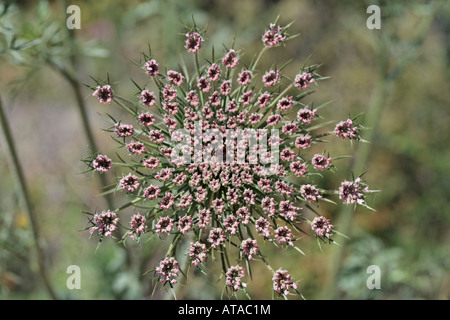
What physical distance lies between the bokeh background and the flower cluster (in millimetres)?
687

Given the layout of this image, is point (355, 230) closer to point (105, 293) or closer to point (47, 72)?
point (105, 293)

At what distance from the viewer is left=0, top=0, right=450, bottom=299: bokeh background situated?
19.2 ft

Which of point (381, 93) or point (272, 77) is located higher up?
point (381, 93)

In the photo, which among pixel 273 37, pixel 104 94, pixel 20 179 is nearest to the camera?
pixel 104 94

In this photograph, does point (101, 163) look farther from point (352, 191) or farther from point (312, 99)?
point (312, 99)

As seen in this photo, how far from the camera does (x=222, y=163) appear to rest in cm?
390

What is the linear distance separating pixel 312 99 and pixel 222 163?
7.10 metres

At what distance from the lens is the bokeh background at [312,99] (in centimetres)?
585

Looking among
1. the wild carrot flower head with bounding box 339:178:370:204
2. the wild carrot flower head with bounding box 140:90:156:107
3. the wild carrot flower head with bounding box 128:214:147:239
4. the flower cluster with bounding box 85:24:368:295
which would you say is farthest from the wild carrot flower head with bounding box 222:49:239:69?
the wild carrot flower head with bounding box 128:214:147:239

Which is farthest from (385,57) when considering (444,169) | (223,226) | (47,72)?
(47,72)

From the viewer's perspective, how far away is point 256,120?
3854mm

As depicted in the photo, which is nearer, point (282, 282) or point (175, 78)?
point (282, 282)

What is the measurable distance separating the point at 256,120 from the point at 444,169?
18.2 feet

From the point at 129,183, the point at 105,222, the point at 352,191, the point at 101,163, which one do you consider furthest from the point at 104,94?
the point at 352,191
